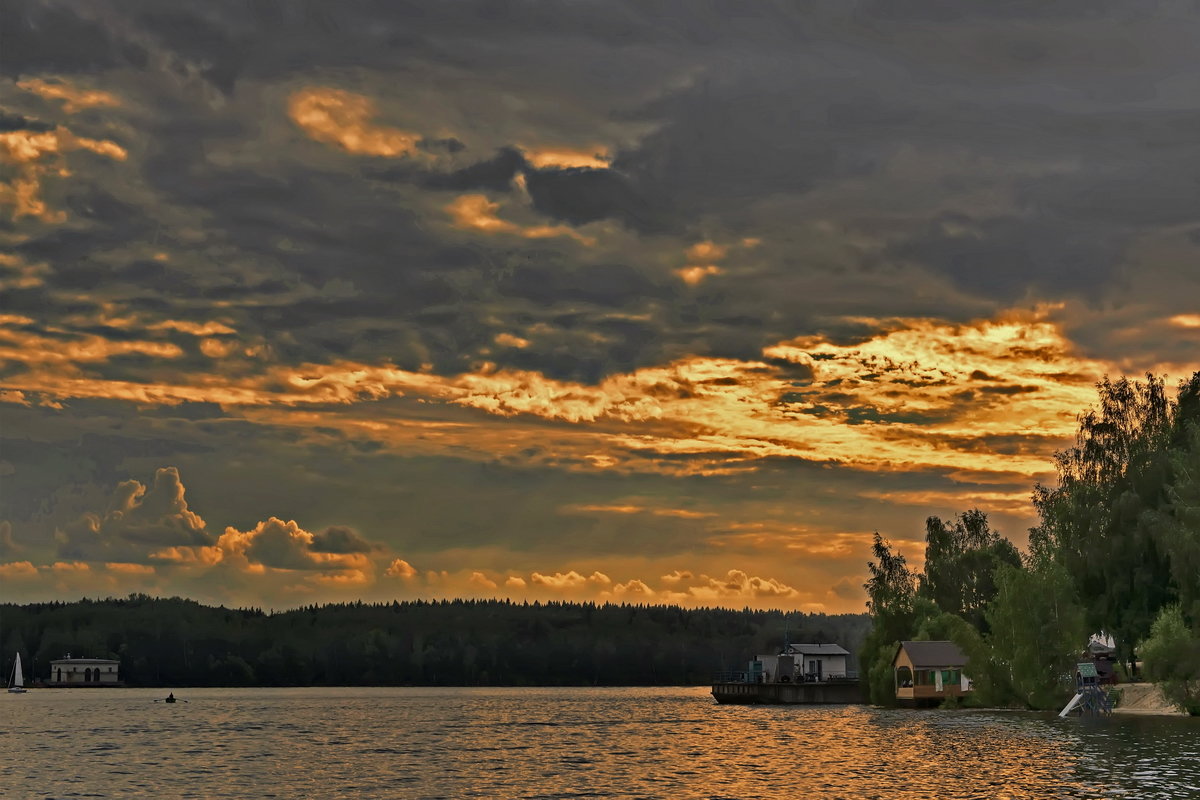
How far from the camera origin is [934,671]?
138000 mm

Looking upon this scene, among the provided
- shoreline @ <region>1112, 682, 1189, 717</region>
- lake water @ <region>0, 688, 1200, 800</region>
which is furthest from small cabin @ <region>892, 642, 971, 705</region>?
shoreline @ <region>1112, 682, 1189, 717</region>

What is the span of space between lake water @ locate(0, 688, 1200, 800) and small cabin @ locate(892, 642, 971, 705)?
21.4 feet

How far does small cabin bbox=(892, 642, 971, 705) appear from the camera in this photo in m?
136

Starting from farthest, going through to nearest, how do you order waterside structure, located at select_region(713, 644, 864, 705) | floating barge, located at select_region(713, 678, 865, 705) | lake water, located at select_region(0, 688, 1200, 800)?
waterside structure, located at select_region(713, 644, 864, 705), floating barge, located at select_region(713, 678, 865, 705), lake water, located at select_region(0, 688, 1200, 800)

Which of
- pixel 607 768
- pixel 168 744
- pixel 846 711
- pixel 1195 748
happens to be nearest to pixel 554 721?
pixel 846 711

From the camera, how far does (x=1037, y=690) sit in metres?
110

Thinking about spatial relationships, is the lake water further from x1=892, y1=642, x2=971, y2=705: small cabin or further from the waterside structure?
the waterside structure

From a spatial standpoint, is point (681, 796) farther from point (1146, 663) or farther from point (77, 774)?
point (1146, 663)

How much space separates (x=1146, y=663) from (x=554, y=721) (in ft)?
221

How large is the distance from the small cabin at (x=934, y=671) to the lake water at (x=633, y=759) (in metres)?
6.52

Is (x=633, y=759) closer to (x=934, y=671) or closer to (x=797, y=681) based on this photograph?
(x=934, y=671)

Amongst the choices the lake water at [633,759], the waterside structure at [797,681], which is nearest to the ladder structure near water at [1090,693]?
the lake water at [633,759]

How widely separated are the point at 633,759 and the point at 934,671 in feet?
216

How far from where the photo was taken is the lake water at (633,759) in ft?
195
